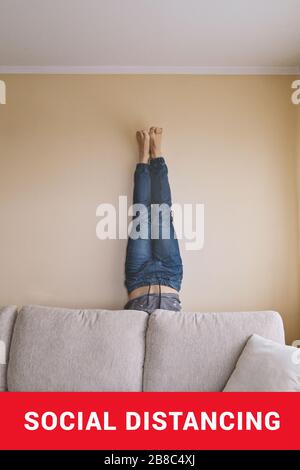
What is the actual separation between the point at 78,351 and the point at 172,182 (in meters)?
1.22

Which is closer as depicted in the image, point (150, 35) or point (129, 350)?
point (129, 350)

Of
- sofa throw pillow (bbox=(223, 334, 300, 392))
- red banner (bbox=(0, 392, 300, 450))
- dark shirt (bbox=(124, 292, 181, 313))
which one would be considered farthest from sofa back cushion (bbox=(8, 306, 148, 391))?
sofa throw pillow (bbox=(223, 334, 300, 392))

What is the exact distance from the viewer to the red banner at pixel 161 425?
206 centimetres

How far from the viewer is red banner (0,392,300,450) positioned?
6.75 feet

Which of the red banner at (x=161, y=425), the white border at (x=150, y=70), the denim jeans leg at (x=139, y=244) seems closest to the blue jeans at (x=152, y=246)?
the denim jeans leg at (x=139, y=244)

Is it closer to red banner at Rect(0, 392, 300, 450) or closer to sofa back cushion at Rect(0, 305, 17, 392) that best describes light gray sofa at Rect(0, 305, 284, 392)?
sofa back cushion at Rect(0, 305, 17, 392)

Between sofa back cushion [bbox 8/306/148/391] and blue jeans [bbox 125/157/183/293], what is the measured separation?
0.38m

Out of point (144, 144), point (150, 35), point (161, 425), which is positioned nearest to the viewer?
point (161, 425)

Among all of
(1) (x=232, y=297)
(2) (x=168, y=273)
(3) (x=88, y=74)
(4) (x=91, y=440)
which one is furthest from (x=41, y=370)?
(3) (x=88, y=74)

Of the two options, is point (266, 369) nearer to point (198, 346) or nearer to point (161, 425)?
point (198, 346)

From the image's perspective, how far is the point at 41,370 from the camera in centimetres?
270

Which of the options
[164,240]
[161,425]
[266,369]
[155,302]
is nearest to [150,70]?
[164,240]

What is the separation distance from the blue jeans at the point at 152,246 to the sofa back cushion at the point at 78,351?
378 mm

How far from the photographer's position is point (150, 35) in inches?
113
